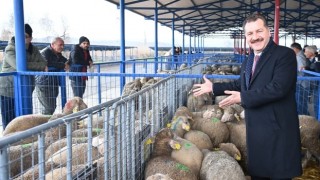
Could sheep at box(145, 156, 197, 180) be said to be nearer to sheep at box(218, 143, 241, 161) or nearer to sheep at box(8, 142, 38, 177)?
sheep at box(218, 143, 241, 161)

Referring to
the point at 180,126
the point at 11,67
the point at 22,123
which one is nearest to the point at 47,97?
the point at 11,67

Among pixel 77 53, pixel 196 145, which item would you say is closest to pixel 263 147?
pixel 196 145

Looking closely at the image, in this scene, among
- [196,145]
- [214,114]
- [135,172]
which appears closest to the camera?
[135,172]

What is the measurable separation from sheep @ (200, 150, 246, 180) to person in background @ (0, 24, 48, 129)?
10.5 feet

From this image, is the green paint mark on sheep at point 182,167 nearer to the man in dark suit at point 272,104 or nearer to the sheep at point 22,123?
the man in dark suit at point 272,104

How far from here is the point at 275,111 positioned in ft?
9.11

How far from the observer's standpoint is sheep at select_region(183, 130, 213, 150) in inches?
175

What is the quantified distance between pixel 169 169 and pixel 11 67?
12.4 feet

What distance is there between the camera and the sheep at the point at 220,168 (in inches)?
136

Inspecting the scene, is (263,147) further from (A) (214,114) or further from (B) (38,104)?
(B) (38,104)

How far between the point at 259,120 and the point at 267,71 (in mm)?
388

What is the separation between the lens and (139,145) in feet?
11.8

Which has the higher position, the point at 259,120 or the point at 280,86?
the point at 280,86

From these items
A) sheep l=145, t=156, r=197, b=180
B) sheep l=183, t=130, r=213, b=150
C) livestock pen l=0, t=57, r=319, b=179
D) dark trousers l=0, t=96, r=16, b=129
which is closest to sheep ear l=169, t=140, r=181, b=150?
sheep l=145, t=156, r=197, b=180
